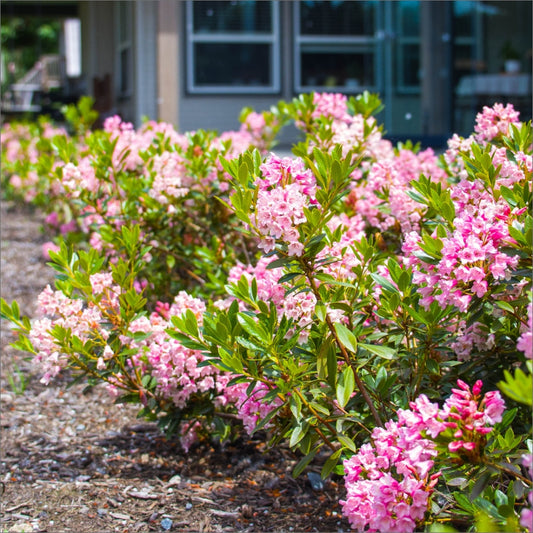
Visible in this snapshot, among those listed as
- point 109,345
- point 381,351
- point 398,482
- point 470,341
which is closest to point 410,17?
point 109,345

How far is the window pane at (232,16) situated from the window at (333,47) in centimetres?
58

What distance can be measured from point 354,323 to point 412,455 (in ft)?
2.16

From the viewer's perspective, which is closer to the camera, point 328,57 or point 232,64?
point 232,64

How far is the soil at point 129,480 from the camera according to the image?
235 cm

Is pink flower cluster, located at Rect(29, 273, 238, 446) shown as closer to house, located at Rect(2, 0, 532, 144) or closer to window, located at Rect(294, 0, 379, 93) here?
house, located at Rect(2, 0, 532, 144)

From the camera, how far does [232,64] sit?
11.6 meters

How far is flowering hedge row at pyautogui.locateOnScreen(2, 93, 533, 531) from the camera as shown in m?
1.52

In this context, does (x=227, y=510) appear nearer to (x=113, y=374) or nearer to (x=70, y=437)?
(x=113, y=374)

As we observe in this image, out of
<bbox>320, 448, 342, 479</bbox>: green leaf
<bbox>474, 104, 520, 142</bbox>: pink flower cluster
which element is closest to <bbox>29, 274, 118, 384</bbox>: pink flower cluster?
<bbox>320, 448, 342, 479</bbox>: green leaf

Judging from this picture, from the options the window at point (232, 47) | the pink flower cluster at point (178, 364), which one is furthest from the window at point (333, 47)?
the pink flower cluster at point (178, 364)

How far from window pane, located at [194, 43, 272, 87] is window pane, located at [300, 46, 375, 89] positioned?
63 cm

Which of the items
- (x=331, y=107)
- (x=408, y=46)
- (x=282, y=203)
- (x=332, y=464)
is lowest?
(x=332, y=464)

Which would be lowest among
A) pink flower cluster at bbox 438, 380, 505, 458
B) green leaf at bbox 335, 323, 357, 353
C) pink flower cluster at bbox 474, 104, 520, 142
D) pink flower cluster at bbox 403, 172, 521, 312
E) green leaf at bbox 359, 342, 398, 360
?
pink flower cluster at bbox 438, 380, 505, 458

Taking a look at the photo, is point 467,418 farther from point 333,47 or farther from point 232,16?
point 333,47
